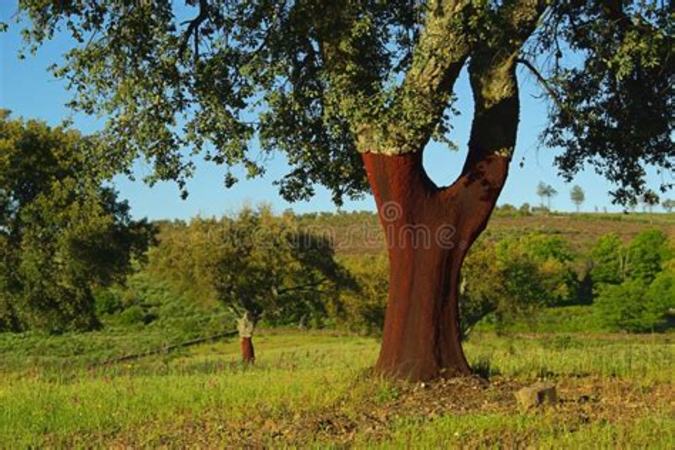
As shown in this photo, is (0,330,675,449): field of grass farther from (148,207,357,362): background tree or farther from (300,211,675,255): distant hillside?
(300,211,675,255): distant hillside

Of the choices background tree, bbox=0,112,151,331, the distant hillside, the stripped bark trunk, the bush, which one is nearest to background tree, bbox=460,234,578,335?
the bush

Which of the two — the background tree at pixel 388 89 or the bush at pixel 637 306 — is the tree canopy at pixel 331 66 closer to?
the background tree at pixel 388 89

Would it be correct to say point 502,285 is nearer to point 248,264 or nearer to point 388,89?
point 248,264

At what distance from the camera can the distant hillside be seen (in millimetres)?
74000

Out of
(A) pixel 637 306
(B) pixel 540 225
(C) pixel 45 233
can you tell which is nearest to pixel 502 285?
(A) pixel 637 306

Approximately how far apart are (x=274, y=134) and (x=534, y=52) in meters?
3.82

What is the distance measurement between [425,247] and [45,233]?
22.8 m

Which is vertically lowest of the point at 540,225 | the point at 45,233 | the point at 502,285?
the point at 502,285

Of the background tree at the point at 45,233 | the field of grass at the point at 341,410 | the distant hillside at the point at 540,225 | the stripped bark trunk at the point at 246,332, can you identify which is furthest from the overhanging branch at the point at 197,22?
the distant hillside at the point at 540,225

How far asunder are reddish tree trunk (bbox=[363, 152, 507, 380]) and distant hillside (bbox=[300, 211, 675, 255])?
55502mm

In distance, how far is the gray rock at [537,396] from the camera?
8203 millimetres

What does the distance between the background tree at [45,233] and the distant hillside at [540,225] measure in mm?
37008

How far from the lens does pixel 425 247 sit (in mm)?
10367

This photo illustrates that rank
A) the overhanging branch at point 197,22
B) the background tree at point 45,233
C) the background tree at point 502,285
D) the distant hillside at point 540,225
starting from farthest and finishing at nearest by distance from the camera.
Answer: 1. the distant hillside at point 540,225
2. the background tree at point 502,285
3. the background tree at point 45,233
4. the overhanging branch at point 197,22
